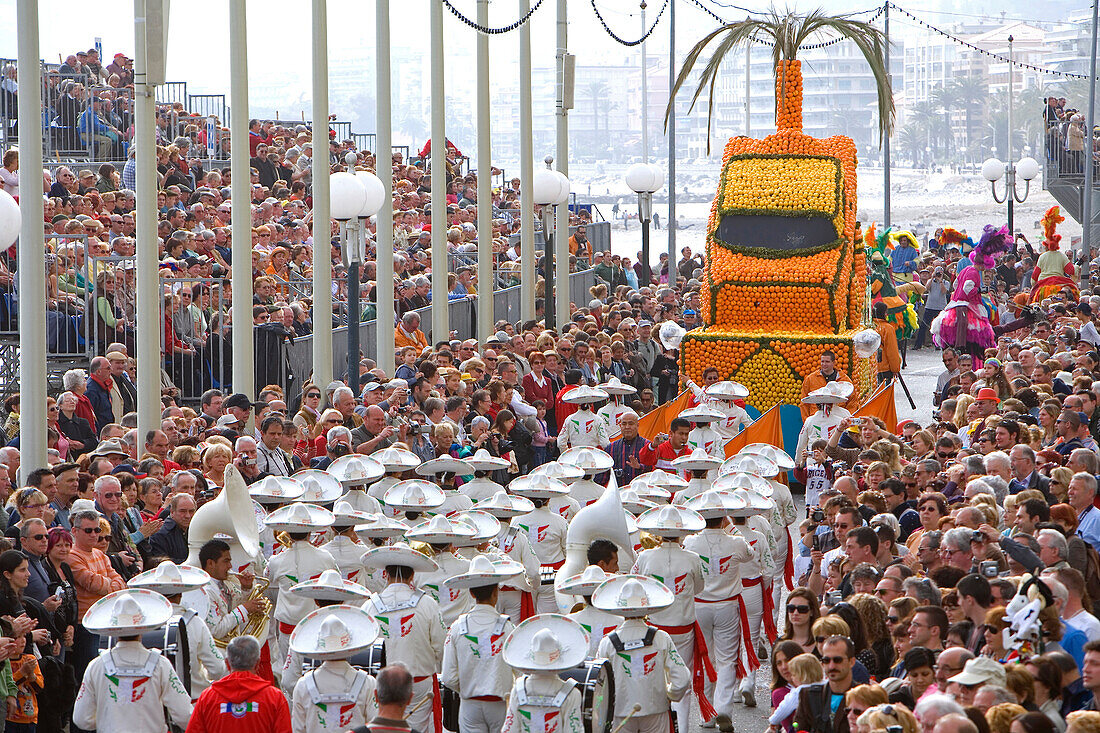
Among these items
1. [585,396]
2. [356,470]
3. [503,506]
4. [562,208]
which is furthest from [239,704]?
[562,208]

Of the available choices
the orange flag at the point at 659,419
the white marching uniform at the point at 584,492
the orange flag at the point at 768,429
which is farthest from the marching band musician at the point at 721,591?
the orange flag at the point at 768,429

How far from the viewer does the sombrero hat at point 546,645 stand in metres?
9.21

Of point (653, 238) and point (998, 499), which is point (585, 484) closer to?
point (998, 499)

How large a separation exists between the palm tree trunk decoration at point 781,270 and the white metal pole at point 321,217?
209 inches

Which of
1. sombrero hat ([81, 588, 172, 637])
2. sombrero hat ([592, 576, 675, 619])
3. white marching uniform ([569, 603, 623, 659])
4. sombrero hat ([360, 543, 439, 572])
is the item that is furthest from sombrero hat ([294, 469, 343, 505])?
sombrero hat ([81, 588, 172, 637])

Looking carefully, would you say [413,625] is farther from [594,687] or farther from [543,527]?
[543,527]

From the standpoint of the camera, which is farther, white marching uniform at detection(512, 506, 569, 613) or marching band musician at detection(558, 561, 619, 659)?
white marching uniform at detection(512, 506, 569, 613)

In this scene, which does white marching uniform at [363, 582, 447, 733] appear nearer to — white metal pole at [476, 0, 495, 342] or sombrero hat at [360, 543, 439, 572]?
sombrero hat at [360, 543, 439, 572]

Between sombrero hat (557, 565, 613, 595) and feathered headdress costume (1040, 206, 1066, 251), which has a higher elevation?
feathered headdress costume (1040, 206, 1066, 251)

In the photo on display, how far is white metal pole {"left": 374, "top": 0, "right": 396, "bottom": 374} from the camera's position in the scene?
2064 cm

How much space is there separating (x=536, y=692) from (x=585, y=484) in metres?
5.51

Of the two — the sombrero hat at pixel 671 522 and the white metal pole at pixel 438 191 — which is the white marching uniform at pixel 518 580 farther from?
the white metal pole at pixel 438 191

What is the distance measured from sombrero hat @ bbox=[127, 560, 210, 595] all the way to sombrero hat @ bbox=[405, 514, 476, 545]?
166 centimetres

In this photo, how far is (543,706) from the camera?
364 inches
